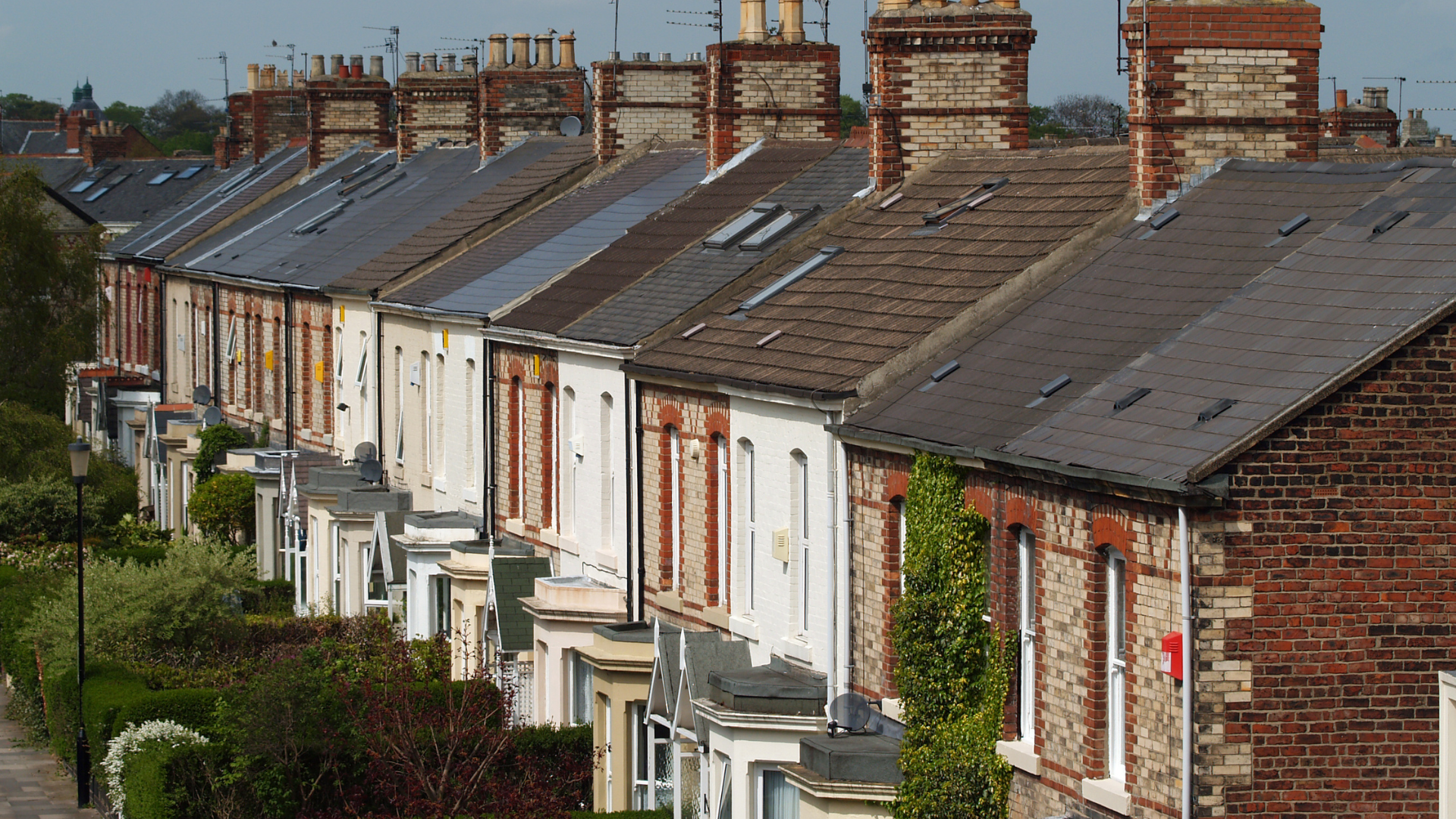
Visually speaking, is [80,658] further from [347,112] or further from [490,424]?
[347,112]

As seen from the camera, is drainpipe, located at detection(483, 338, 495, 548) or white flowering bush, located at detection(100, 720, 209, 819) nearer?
white flowering bush, located at detection(100, 720, 209, 819)

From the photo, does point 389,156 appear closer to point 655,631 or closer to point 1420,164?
point 655,631

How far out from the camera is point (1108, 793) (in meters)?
15.2

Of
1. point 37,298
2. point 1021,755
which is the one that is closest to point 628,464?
point 1021,755

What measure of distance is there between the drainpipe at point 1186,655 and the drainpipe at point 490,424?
1811 centimetres

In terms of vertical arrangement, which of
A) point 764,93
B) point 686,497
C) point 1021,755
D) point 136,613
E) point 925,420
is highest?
point 764,93

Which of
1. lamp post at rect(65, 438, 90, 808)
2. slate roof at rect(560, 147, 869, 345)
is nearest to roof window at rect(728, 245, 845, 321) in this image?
slate roof at rect(560, 147, 869, 345)

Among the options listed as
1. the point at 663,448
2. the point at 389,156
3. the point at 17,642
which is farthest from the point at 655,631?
the point at 389,156

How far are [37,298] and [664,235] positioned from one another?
106 feet

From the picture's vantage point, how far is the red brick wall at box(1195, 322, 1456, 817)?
46.2 feet

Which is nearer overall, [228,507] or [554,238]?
[554,238]

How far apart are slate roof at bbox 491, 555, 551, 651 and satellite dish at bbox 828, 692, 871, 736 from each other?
9.39m

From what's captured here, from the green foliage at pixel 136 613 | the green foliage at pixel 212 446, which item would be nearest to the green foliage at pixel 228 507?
the green foliage at pixel 212 446

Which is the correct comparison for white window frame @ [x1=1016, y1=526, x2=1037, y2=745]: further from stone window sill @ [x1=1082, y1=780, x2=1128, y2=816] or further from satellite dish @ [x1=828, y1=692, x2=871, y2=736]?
satellite dish @ [x1=828, y1=692, x2=871, y2=736]
